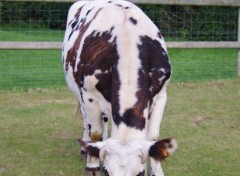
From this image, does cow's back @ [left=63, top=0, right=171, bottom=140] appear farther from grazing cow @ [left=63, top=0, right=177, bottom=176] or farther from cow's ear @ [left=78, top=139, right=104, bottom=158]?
cow's ear @ [left=78, top=139, right=104, bottom=158]

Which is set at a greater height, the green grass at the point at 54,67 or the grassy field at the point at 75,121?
the grassy field at the point at 75,121

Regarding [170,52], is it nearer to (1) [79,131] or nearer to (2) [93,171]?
(1) [79,131]

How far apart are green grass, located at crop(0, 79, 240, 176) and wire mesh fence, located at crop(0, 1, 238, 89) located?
3.36ft

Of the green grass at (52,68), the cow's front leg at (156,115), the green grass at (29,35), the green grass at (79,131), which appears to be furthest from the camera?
the green grass at (29,35)

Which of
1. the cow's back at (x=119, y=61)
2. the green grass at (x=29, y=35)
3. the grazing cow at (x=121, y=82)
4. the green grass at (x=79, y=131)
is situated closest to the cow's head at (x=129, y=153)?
the grazing cow at (x=121, y=82)

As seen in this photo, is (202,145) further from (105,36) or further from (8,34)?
(8,34)

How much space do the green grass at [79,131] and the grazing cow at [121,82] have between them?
2.28 ft

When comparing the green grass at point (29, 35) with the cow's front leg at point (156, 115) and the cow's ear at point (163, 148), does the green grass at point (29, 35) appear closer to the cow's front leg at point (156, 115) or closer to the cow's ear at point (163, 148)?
the cow's front leg at point (156, 115)

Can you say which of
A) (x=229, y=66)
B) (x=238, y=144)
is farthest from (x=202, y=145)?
(x=229, y=66)

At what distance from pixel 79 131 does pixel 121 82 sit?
272 centimetres

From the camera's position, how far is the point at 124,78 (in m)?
3.82

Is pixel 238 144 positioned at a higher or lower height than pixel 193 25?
higher

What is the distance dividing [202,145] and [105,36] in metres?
2.00

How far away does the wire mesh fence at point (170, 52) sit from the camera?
9891 mm
